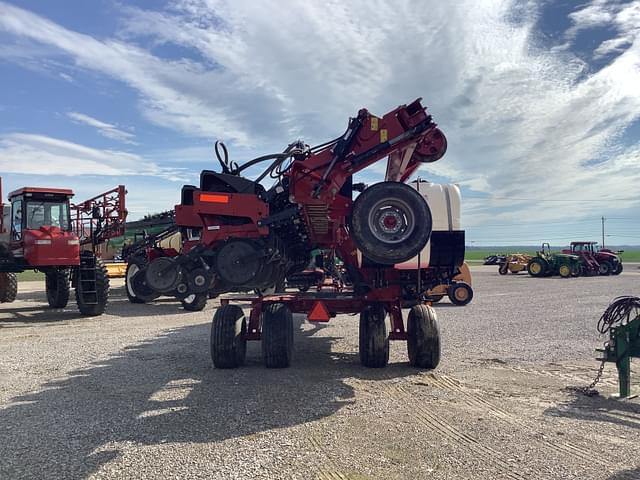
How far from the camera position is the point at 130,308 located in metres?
16.8

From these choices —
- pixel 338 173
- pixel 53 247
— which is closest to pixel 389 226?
pixel 338 173

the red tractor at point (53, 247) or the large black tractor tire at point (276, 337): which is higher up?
the red tractor at point (53, 247)

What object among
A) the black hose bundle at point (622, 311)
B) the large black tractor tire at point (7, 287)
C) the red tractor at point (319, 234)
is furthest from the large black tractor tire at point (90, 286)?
the black hose bundle at point (622, 311)

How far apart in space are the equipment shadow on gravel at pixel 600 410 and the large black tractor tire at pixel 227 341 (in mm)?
4346

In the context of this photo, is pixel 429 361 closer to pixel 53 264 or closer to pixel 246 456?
pixel 246 456

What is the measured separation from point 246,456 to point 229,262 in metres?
2.72

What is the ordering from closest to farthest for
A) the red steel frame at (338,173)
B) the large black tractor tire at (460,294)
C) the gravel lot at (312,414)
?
the gravel lot at (312,414) < the red steel frame at (338,173) < the large black tractor tire at (460,294)

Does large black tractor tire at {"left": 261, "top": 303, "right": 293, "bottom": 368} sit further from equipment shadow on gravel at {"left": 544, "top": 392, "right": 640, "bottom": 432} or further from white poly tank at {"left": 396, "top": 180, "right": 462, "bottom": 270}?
equipment shadow on gravel at {"left": 544, "top": 392, "right": 640, "bottom": 432}

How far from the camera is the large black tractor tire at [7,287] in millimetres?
18109

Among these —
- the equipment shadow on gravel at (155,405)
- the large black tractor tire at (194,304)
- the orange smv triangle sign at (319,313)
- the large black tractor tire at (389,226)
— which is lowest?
the equipment shadow on gravel at (155,405)

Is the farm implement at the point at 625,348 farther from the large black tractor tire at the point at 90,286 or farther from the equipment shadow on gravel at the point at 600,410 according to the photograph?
the large black tractor tire at the point at 90,286

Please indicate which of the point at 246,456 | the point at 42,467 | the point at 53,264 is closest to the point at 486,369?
the point at 246,456

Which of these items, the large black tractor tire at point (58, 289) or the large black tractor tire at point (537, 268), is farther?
the large black tractor tire at point (537, 268)

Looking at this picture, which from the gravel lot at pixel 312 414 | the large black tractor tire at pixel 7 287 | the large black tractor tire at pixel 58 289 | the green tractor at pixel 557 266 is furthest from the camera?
the green tractor at pixel 557 266
